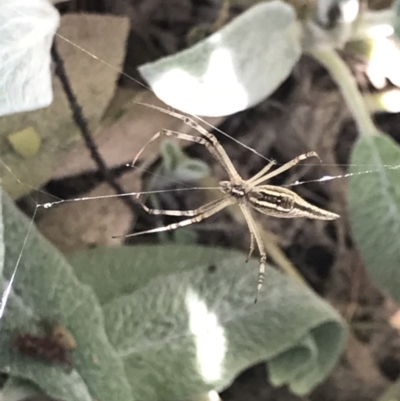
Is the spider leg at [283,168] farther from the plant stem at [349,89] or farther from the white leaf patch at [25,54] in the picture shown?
the white leaf patch at [25,54]

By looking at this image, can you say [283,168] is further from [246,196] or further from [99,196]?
[99,196]

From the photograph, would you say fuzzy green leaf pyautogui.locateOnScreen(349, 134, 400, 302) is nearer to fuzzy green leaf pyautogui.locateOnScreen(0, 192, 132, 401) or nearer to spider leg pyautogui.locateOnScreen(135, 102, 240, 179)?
spider leg pyautogui.locateOnScreen(135, 102, 240, 179)

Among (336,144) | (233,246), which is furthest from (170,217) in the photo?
(336,144)

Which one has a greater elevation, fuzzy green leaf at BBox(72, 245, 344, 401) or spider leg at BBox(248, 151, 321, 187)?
spider leg at BBox(248, 151, 321, 187)

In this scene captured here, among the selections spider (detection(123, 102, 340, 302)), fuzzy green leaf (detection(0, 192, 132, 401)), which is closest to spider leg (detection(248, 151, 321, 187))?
spider (detection(123, 102, 340, 302))

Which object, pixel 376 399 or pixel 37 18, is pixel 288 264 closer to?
pixel 376 399

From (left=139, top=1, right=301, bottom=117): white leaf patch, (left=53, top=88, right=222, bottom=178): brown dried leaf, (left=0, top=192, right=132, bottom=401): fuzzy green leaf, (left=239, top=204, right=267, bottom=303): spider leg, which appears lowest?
(left=0, top=192, right=132, bottom=401): fuzzy green leaf
